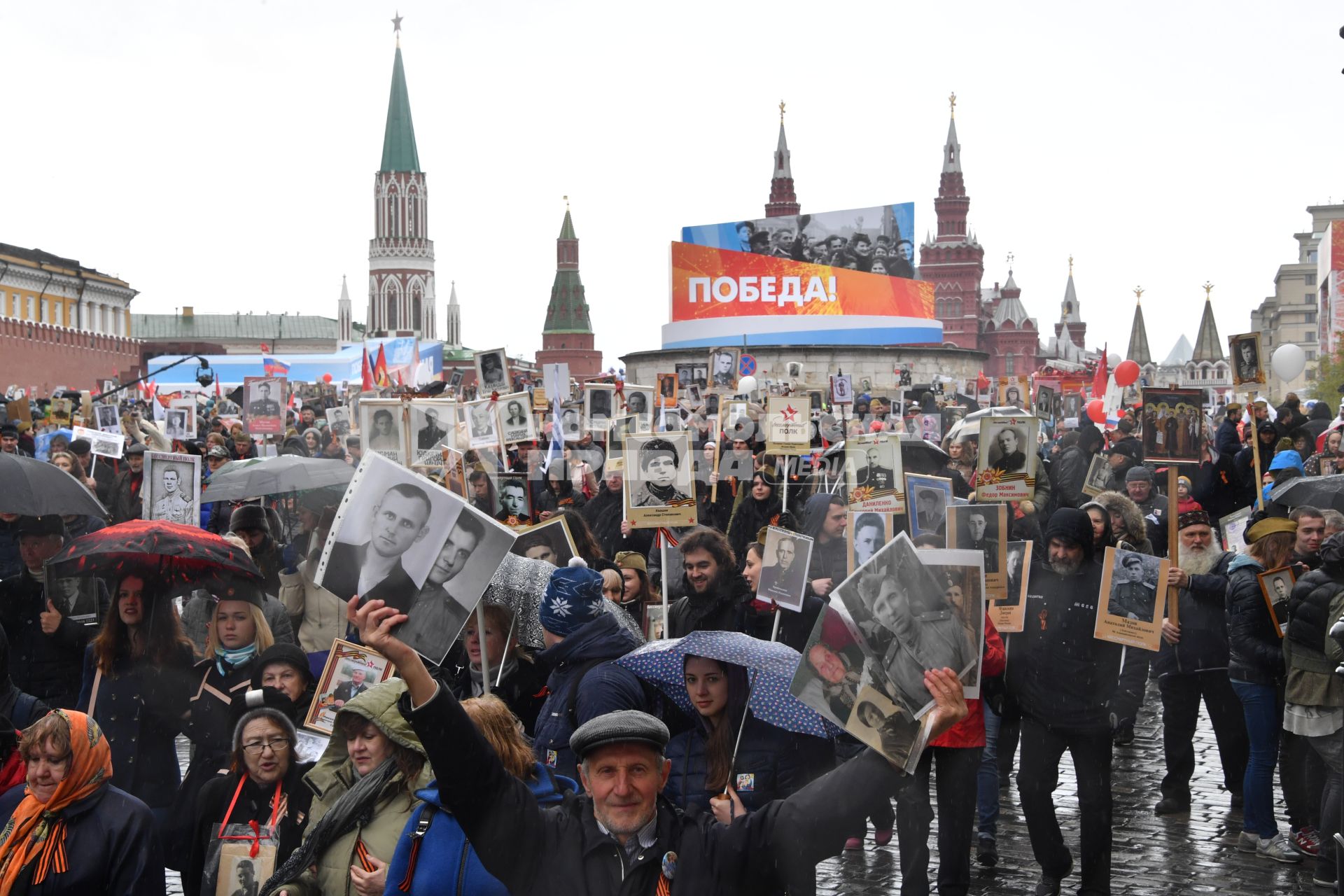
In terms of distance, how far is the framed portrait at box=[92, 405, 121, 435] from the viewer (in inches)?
697

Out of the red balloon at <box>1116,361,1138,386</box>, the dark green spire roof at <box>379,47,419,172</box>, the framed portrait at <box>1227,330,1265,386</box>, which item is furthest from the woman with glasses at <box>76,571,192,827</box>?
the dark green spire roof at <box>379,47,419,172</box>

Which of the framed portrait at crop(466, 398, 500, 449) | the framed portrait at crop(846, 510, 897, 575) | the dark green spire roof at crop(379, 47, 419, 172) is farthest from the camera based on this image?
the dark green spire roof at crop(379, 47, 419, 172)

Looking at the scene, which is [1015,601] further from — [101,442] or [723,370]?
[723,370]

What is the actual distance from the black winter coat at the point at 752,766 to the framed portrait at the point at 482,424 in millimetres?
8244

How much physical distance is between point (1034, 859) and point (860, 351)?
170 ft

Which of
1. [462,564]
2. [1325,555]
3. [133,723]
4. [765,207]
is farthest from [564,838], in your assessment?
[765,207]

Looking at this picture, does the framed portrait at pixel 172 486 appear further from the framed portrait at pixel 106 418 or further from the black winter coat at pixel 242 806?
the framed portrait at pixel 106 418

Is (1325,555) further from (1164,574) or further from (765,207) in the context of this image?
(765,207)

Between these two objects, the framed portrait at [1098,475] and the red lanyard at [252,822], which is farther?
the framed portrait at [1098,475]

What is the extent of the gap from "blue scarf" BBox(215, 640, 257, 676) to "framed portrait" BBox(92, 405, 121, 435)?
13.0 meters

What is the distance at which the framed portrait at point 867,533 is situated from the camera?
7.20 m

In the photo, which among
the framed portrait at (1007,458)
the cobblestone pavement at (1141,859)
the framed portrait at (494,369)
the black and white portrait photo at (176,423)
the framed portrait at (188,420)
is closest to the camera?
the cobblestone pavement at (1141,859)

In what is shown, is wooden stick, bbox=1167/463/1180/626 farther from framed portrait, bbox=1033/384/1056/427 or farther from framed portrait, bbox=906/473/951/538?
framed portrait, bbox=1033/384/1056/427

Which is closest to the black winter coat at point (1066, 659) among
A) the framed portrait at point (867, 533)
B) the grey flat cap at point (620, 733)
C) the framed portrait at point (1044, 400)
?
the framed portrait at point (867, 533)
